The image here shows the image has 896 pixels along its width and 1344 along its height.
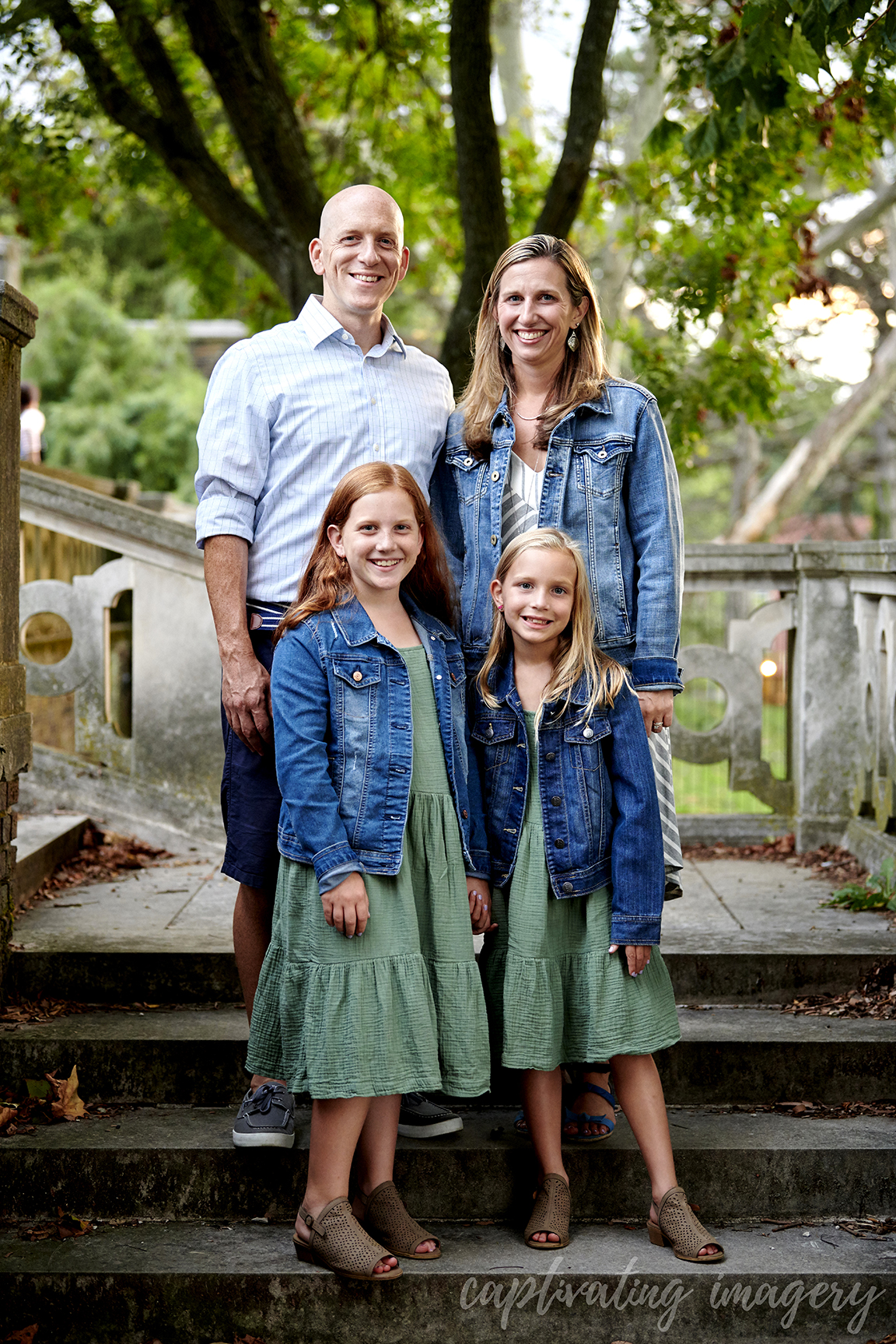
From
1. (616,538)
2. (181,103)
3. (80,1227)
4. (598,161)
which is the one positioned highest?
(598,161)

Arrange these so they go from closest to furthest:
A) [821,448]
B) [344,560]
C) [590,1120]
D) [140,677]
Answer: [344,560] < [590,1120] < [140,677] < [821,448]

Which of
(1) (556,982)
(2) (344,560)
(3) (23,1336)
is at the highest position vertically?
(2) (344,560)

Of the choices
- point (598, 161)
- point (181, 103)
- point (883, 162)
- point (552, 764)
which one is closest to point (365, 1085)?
point (552, 764)

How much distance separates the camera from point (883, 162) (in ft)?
52.4

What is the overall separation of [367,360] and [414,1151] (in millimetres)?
1996

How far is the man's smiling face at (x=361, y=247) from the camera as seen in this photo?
122 inches

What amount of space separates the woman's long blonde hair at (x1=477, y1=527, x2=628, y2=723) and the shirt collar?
661 mm

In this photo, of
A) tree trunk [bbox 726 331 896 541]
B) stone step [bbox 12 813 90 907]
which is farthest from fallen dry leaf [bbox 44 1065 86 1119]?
tree trunk [bbox 726 331 896 541]

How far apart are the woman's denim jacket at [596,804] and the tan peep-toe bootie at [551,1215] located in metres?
0.59

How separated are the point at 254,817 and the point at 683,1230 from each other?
1.38 meters

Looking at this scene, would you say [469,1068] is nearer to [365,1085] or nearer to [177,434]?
[365,1085]

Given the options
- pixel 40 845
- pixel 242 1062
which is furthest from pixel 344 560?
pixel 40 845

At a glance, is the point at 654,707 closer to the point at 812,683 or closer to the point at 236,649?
the point at 236,649

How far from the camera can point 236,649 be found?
3.08 metres
